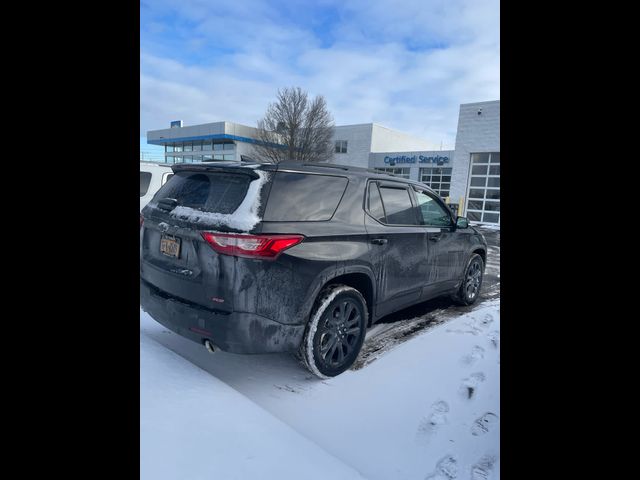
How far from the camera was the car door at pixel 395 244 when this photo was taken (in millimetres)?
3336

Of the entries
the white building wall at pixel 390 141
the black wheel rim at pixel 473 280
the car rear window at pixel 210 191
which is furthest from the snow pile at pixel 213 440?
the white building wall at pixel 390 141

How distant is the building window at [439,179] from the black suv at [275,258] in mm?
27733

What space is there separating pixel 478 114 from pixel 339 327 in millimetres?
19790

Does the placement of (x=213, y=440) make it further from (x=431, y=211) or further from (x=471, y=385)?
(x=431, y=211)

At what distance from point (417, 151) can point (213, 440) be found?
3297 cm

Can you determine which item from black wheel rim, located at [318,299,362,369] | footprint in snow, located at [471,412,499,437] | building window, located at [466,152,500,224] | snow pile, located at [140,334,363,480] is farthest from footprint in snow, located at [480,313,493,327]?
building window, located at [466,152,500,224]

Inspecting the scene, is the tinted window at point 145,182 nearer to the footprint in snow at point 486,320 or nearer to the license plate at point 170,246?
the license plate at point 170,246

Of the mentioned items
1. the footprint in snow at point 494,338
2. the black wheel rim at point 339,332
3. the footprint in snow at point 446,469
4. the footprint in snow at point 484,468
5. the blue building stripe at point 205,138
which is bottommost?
the footprint in snow at point 446,469

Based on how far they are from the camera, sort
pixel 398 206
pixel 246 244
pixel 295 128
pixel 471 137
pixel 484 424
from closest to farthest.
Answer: pixel 246 244 < pixel 484 424 < pixel 398 206 < pixel 471 137 < pixel 295 128

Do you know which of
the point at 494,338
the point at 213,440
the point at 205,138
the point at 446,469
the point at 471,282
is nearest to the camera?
the point at 213,440

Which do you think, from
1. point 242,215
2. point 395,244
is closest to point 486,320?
point 395,244

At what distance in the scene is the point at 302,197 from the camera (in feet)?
9.19
